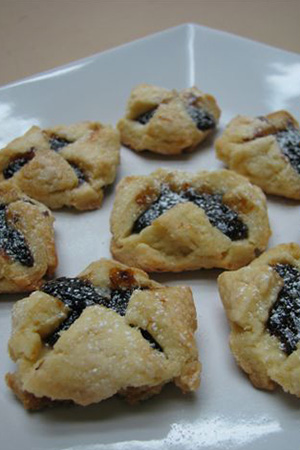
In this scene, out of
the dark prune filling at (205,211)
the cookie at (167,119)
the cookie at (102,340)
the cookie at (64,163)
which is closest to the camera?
the cookie at (102,340)

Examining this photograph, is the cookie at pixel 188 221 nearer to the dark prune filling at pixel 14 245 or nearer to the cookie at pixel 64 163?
the cookie at pixel 64 163

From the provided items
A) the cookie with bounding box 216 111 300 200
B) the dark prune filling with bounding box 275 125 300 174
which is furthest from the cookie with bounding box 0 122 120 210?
the dark prune filling with bounding box 275 125 300 174

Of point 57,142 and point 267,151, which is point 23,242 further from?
point 267,151

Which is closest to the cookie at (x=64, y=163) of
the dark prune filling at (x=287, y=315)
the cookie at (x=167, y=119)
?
the cookie at (x=167, y=119)

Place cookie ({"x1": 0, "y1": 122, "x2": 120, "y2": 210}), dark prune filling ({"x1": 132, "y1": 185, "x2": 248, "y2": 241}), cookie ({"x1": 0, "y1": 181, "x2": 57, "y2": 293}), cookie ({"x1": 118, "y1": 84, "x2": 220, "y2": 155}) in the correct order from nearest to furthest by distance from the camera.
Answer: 1. cookie ({"x1": 0, "y1": 181, "x2": 57, "y2": 293})
2. dark prune filling ({"x1": 132, "y1": 185, "x2": 248, "y2": 241})
3. cookie ({"x1": 0, "y1": 122, "x2": 120, "y2": 210})
4. cookie ({"x1": 118, "y1": 84, "x2": 220, "y2": 155})

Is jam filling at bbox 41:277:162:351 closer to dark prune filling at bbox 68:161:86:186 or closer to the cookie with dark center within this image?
the cookie with dark center

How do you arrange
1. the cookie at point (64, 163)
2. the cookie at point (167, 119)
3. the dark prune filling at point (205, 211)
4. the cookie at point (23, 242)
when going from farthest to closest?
the cookie at point (167, 119) → the cookie at point (64, 163) → the dark prune filling at point (205, 211) → the cookie at point (23, 242)

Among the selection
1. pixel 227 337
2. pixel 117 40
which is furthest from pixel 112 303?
pixel 117 40
